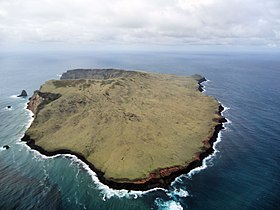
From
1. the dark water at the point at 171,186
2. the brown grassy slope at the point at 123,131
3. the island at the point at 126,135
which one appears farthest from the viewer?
the brown grassy slope at the point at 123,131

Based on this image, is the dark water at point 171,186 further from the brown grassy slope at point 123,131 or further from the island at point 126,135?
the brown grassy slope at point 123,131

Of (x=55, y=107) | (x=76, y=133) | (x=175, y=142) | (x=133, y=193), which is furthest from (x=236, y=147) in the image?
(x=55, y=107)

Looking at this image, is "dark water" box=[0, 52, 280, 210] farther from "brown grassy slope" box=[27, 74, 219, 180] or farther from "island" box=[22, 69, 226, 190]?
"brown grassy slope" box=[27, 74, 219, 180]

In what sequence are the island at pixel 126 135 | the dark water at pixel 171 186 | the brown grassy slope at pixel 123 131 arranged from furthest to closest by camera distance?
the brown grassy slope at pixel 123 131 → the island at pixel 126 135 → the dark water at pixel 171 186

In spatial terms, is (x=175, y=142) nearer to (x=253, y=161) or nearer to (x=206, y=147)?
(x=206, y=147)

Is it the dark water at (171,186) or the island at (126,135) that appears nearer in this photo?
the dark water at (171,186)

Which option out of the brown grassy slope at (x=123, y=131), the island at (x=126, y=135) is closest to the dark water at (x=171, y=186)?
the island at (x=126, y=135)

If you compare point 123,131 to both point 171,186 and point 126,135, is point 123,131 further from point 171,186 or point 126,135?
point 171,186

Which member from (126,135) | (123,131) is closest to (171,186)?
(126,135)
